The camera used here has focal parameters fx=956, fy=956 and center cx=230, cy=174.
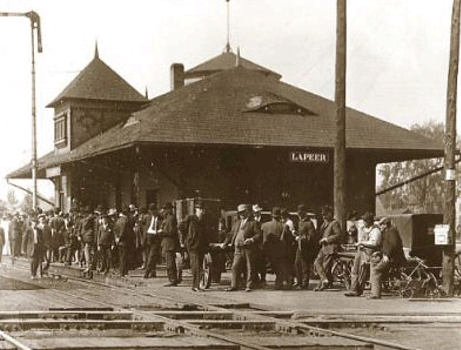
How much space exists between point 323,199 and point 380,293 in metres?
15.1

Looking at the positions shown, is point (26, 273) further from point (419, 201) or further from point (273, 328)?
point (419, 201)

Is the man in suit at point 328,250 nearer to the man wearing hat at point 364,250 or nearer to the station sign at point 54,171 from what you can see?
the man wearing hat at point 364,250

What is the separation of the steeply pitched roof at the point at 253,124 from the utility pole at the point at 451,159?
12.3m

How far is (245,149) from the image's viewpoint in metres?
31.5

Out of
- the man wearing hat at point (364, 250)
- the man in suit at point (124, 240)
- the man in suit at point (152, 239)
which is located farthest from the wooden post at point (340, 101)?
the man in suit at point (124, 240)

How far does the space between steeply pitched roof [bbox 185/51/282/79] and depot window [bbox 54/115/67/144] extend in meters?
12.0

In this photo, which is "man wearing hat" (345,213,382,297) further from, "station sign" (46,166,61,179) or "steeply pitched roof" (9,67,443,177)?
"station sign" (46,166,61,179)

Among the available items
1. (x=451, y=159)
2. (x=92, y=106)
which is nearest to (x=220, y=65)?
(x=92, y=106)

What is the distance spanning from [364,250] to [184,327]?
6421mm

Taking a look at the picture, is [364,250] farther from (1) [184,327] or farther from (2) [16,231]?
(2) [16,231]

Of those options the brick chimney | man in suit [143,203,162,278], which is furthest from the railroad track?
the brick chimney

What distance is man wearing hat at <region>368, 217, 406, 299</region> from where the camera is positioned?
696 inches

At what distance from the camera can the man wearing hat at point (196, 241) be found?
19609 mm

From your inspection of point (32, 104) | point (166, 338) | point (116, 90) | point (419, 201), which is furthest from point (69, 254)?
point (419, 201)
